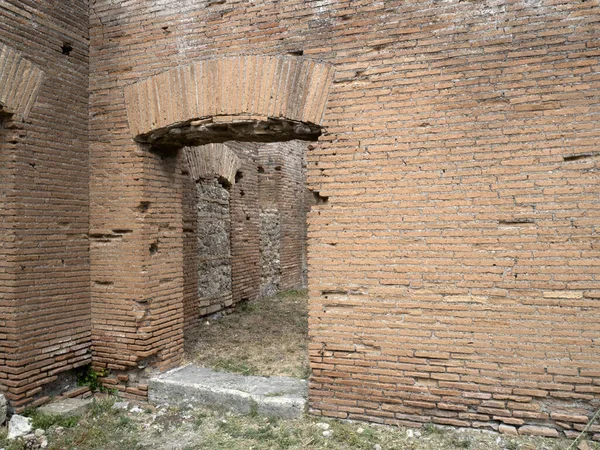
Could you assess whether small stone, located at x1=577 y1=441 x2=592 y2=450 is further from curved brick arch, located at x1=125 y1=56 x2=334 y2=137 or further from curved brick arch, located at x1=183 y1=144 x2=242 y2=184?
curved brick arch, located at x1=183 y1=144 x2=242 y2=184

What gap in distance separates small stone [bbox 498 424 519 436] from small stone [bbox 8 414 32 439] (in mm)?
4335

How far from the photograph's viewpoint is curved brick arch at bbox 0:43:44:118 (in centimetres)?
418

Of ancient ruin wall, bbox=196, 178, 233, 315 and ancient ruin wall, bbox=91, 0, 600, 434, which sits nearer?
ancient ruin wall, bbox=91, 0, 600, 434

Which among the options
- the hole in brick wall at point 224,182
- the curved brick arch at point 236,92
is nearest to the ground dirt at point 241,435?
the curved brick arch at point 236,92

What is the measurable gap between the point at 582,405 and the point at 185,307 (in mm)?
5387

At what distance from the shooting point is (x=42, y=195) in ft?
14.9

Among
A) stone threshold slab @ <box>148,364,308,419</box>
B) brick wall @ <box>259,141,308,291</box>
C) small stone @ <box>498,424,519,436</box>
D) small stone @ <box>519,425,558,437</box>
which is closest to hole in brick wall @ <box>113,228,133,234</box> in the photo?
stone threshold slab @ <box>148,364,308,419</box>

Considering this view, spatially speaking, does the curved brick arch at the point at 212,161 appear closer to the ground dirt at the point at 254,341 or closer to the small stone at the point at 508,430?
the ground dirt at the point at 254,341

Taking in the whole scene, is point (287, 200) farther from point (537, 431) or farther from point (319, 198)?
point (537, 431)

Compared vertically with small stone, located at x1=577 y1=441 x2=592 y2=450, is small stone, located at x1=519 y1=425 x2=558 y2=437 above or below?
above

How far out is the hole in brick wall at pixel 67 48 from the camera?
482cm

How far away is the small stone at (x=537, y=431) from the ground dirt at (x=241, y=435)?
5 cm

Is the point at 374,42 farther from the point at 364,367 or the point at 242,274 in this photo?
the point at 242,274

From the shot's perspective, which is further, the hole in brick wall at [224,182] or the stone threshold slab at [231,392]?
the hole in brick wall at [224,182]
